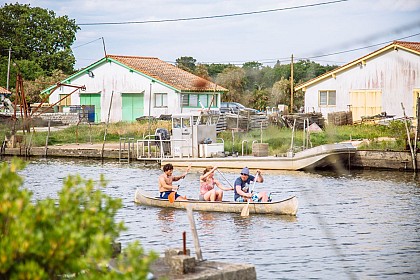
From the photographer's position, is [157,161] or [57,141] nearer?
[157,161]

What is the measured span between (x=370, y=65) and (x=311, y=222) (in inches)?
1213

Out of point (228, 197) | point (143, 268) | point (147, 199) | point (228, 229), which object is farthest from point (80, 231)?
point (228, 197)

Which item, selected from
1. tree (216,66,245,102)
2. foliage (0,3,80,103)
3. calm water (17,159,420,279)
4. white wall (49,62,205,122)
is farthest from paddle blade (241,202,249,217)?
foliage (0,3,80,103)

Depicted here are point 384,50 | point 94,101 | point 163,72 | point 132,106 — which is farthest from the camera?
point 94,101

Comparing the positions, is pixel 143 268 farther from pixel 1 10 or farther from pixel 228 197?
pixel 1 10

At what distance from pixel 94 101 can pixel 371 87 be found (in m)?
21.4

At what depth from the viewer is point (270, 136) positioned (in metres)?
43.1

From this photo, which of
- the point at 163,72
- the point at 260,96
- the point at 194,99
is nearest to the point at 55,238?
the point at 260,96

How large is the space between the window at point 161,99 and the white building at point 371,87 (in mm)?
9699

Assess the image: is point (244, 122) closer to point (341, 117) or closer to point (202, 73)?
point (341, 117)

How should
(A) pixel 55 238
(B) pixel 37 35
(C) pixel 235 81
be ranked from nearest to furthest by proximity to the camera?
(A) pixel 55 238 < (C) pixel 235 81 < (B) pixel 37 35

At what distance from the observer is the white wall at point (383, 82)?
48.7 metres

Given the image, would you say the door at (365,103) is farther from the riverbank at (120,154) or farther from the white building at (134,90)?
the riverbank at (120,154)

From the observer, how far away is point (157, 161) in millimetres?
40312
